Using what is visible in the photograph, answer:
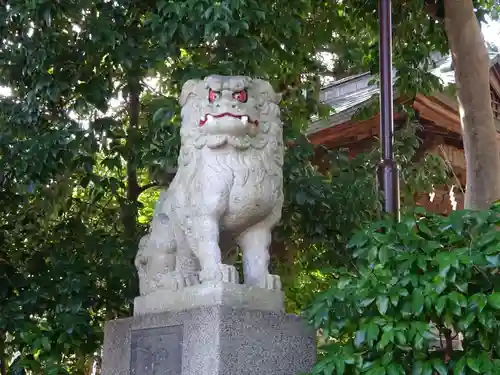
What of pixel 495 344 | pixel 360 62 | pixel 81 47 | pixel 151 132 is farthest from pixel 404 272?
pixel 360 62

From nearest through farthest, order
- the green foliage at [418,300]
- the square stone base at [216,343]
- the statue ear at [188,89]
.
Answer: the green foliage at [418,300]
the square stone base at [216,343]
the statue ear at [188,89]

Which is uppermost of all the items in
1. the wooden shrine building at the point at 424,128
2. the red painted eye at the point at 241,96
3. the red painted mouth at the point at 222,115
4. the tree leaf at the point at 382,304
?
the wooden shrine building at the point at 424,128

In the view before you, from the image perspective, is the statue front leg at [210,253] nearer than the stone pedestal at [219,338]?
No

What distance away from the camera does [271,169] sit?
12.2ft

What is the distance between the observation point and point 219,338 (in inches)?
133

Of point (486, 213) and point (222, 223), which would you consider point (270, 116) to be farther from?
point (486, 213)

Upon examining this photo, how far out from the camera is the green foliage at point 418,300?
2.91m

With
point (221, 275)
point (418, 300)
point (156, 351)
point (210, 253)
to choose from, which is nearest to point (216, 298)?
point (221, 275)

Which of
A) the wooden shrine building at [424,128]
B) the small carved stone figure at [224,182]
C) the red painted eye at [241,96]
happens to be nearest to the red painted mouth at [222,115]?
the small carved stone figure at [224,182]

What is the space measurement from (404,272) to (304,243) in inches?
104

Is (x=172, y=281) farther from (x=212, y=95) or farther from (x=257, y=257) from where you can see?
(x=212, y=95)

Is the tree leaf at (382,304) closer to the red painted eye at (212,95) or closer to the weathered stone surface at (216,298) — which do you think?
the weathered stone surface at (216,298)

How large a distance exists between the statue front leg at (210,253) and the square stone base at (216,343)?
0.16 metres

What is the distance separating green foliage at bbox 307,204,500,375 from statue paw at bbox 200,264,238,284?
45 cm
